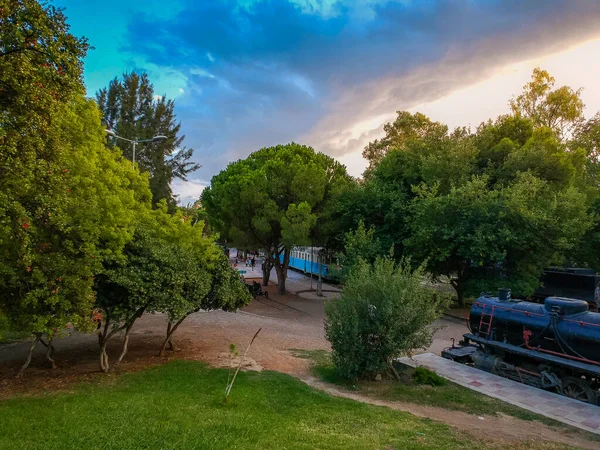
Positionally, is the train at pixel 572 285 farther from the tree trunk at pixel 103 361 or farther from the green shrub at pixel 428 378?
the tree trunk at pixel 103 361

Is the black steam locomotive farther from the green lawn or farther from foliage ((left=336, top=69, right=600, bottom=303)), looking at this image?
foliage ((left=336, top=69, right=600, bottom=303))

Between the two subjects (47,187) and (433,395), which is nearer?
(47,187)

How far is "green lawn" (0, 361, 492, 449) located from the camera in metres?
6.63

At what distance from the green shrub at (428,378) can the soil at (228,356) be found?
5.81 feet

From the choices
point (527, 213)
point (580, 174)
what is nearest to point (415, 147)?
point (527, 213)

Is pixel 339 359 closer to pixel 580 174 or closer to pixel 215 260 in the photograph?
pixel 215 260

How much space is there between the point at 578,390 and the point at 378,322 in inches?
230

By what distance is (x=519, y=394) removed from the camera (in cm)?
1126

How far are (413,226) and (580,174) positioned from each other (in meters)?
16.4

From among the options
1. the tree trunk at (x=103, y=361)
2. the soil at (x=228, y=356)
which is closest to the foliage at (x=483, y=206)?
the soil at (x=228, y=356)

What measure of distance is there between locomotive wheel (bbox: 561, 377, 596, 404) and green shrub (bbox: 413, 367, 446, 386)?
328 centimetres

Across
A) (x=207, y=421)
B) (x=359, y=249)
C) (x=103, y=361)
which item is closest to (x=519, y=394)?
(x=207, y=421)

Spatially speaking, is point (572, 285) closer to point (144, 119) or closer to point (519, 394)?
point (519, 394)

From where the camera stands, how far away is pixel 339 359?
11797mm
